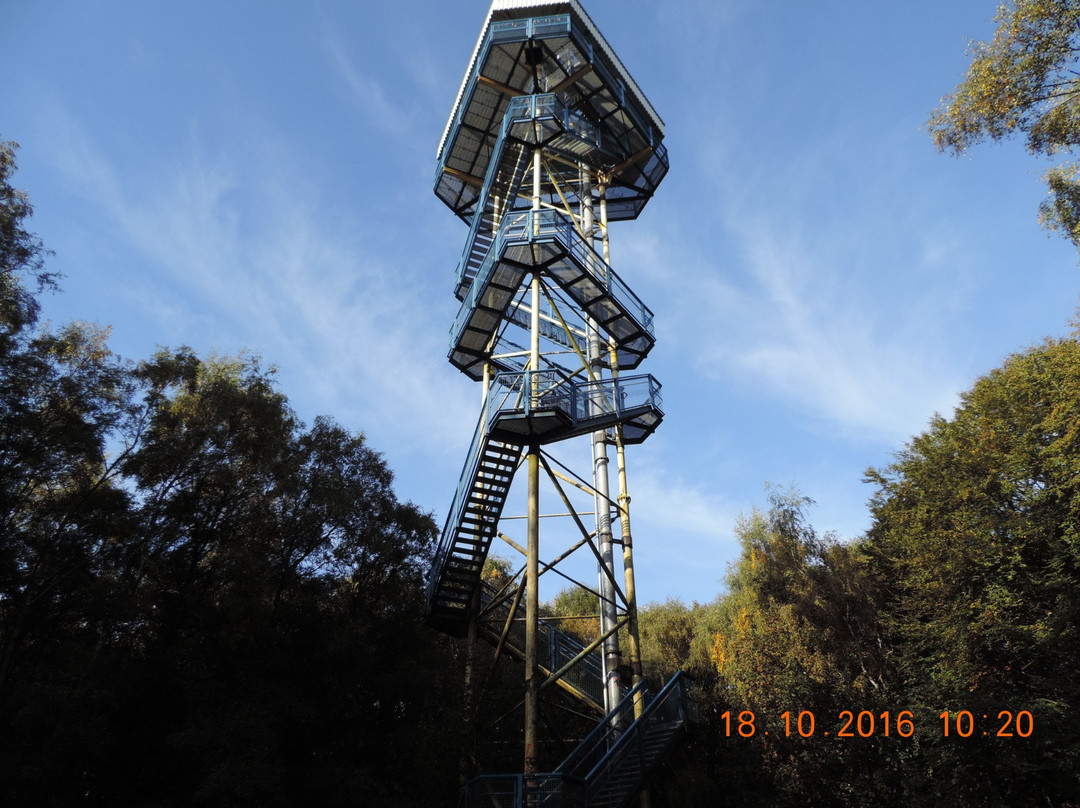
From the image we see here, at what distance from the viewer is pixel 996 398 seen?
20.4 meters

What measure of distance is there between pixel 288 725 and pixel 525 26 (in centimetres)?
1809

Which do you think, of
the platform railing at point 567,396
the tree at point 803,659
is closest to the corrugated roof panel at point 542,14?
the platform railing at point 567,396

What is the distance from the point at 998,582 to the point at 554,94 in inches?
663

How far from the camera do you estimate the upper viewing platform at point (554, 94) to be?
18.3 meters

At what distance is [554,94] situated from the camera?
1734 cm

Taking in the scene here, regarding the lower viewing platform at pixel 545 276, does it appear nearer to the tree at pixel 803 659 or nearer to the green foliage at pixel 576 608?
the tree at pixel 803 659

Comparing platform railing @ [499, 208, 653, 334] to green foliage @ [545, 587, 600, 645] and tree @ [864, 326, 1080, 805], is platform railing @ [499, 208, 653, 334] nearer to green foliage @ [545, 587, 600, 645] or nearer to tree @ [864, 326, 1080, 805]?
Result: tree @ [864, 326, 1080, 805]

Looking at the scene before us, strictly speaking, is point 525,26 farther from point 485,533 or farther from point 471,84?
point 485,533
